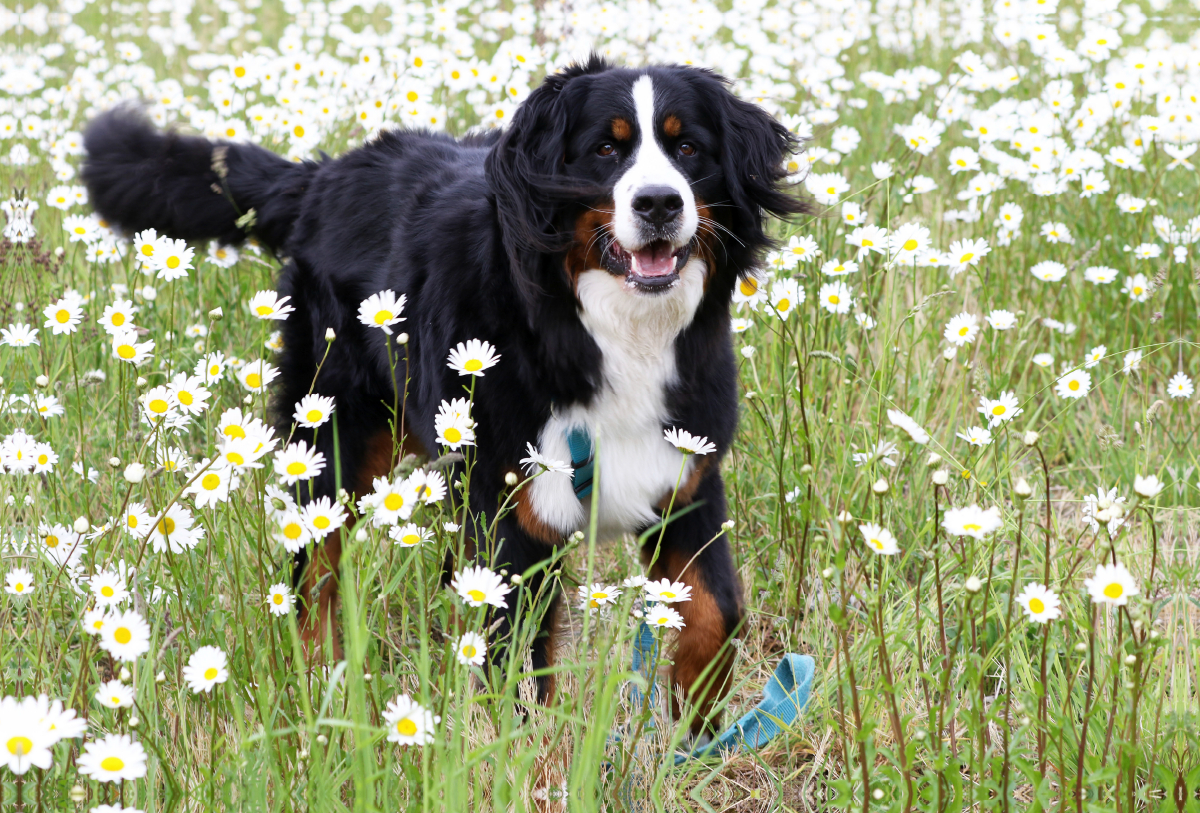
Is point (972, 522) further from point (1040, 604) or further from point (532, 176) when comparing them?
point (532, 176)

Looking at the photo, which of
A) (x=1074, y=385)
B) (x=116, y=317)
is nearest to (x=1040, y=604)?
(x=1074, y=385)

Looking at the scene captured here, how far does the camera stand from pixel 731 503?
3031 millimetres

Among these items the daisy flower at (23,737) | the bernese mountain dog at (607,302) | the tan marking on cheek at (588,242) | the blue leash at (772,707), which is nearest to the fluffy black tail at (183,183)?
the bernese mountain dog at (607,302)

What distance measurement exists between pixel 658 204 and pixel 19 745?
156cm

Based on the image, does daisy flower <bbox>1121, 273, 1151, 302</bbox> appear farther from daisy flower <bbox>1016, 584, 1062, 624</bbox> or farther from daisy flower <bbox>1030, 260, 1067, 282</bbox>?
daisy flower <bbox>1016, 584, 1062, 624</bbox>

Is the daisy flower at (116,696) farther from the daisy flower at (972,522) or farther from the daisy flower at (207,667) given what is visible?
the daisy flower at (972,522)

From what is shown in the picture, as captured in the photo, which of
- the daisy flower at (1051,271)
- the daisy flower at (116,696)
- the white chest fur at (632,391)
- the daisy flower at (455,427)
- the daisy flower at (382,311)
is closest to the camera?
the daisy flower at (116,696)

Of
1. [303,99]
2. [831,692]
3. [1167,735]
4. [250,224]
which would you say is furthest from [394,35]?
[1167,735]

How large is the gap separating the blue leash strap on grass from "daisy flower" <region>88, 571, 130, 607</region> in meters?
1.11

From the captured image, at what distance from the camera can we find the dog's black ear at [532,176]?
7.97 feet

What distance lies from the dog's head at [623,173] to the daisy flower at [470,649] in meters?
1.01

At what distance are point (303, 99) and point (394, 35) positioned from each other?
1.51 metres

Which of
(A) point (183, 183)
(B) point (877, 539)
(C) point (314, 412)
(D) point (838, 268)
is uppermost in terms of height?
(A) point (183, 183)

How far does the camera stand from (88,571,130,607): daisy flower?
1619 millimetres
